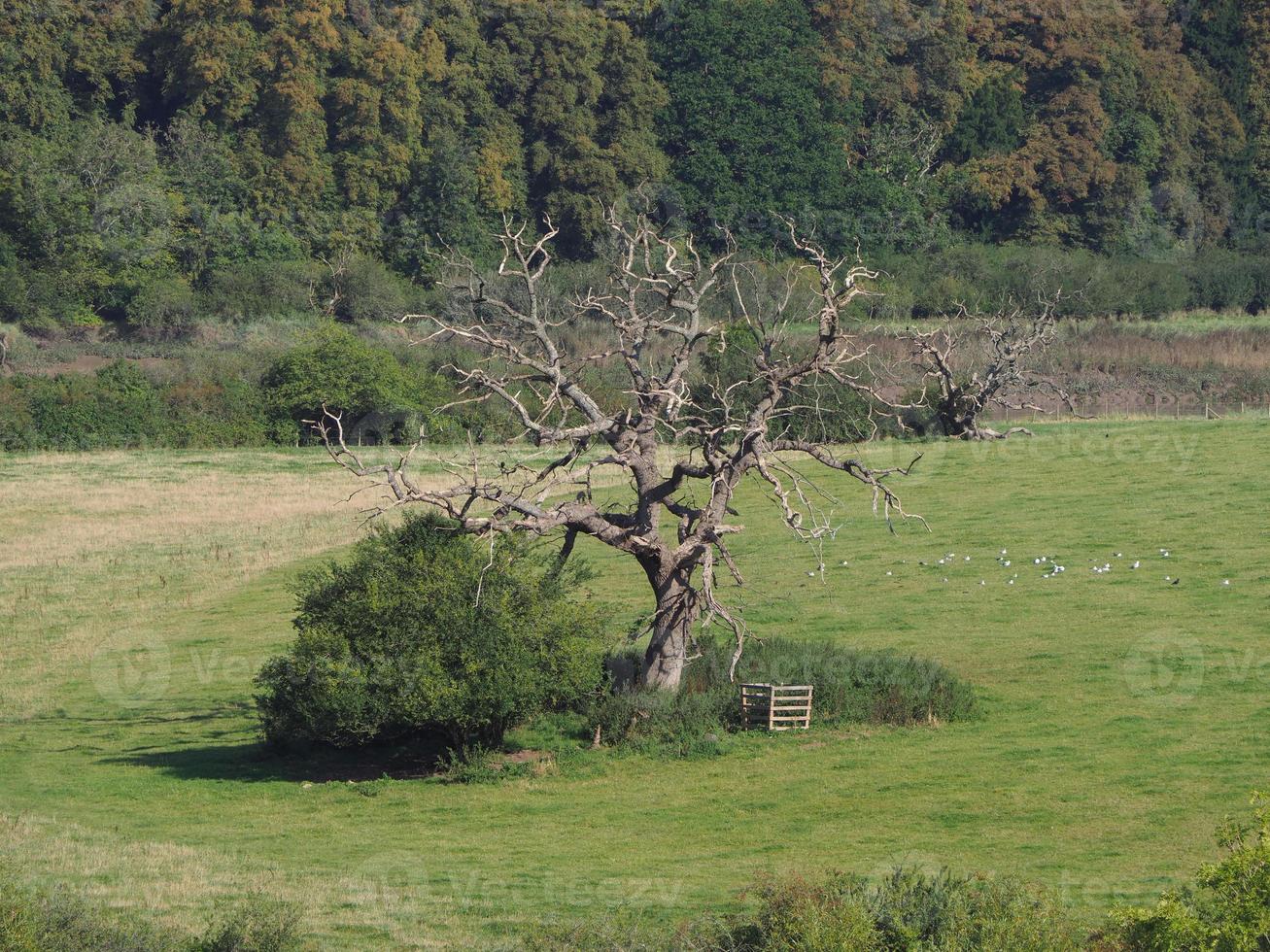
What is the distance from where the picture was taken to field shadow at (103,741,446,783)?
34.9m

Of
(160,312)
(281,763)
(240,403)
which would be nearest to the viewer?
(281,763)

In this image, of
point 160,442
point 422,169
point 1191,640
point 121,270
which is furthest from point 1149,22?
point 1191,640

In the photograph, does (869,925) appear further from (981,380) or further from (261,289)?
(261,289)

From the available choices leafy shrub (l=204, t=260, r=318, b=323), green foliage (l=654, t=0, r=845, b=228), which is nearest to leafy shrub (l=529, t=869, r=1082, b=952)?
leafy shrub (l=204, t=260, r=318, b=323)

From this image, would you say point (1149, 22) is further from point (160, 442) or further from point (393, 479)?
point (393, 479)

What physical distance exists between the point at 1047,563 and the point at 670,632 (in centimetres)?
1725

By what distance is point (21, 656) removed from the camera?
44.9m

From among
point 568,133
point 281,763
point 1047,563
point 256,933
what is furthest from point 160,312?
point 256,933

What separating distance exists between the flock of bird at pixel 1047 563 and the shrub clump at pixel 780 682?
11201 mm

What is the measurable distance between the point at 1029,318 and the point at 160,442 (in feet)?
162

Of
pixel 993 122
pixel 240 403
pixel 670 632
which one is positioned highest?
pixel 993 122

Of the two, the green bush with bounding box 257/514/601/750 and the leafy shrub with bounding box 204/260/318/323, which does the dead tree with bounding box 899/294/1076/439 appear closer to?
the green bush with bounding box 257/514/601/750

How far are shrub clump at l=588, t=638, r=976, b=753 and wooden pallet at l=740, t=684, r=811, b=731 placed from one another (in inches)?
11.3

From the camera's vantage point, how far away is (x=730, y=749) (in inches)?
1372
